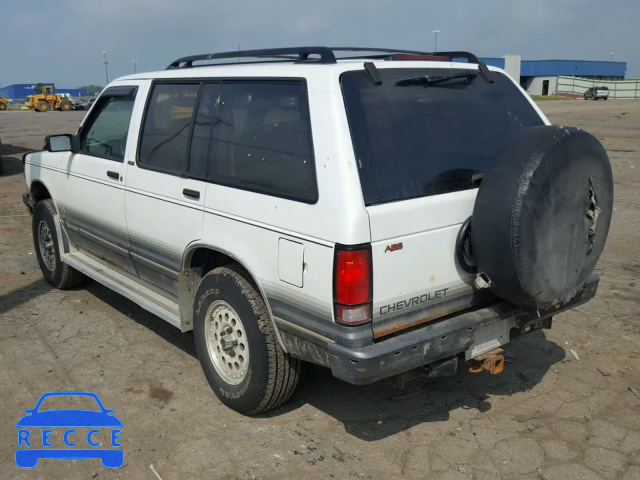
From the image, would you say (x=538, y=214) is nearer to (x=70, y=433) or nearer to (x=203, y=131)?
(x=203, y=131)

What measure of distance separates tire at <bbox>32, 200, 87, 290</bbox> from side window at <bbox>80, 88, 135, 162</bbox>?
0.99m

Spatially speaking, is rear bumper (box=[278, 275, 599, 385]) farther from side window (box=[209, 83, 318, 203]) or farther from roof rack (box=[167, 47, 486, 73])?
roof rack (box=[167, 47, 486, 73])

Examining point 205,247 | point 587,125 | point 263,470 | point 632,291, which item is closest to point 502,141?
point 205,247

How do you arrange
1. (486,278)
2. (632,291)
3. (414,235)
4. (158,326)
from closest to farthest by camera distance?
(414,235) < (486,278) < (158,326) < (632,291)

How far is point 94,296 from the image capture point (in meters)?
6.07

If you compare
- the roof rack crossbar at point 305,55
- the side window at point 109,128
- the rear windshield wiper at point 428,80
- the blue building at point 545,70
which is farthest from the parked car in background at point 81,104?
the rear windshield wiper at point 428,80

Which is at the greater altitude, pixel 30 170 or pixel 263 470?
pixel 30 170

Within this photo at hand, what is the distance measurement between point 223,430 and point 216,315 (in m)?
0.69

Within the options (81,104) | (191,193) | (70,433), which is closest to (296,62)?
(191,193)

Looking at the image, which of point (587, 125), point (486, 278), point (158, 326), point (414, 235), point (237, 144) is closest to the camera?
point (414, 235)

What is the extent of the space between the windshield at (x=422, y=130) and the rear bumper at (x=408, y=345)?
70cm

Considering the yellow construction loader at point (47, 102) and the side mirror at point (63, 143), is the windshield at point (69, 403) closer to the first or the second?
the side mirror at point (63, 143)

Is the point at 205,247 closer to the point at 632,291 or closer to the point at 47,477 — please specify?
the point at 47,477

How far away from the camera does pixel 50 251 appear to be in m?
6.12
